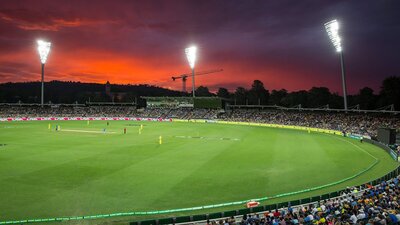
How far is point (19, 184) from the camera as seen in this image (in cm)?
2483

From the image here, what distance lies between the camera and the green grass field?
69.7 ft

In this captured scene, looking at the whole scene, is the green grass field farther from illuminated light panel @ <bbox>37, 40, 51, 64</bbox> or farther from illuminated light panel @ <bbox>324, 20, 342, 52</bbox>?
illuminated light panel @ <bbox>37, 40, 51, 64</bbox>

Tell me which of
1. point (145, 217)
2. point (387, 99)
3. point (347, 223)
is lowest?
point (145, 217)

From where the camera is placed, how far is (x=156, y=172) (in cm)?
2953

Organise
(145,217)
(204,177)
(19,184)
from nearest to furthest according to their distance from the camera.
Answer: (145,217), (19,184), (204,177)

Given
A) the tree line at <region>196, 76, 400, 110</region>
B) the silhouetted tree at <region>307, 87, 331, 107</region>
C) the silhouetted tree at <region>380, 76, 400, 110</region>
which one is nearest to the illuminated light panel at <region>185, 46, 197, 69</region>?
the tree line at <region>196, 76, 400, 110</region>

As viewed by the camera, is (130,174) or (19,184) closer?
(19,184)

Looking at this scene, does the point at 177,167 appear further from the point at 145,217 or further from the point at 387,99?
the point at 387,99

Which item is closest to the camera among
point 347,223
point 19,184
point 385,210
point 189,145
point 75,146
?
point 347,223

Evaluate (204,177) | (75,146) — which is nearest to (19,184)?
(204,177)

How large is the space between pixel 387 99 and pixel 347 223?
9767 cm

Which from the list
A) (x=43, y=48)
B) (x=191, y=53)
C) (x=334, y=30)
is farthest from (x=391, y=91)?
(x=43, y=48)

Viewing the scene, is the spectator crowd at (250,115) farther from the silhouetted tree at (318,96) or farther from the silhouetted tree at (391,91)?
the silhouetted tree at (318,96)

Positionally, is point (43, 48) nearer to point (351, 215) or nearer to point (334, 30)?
point (334, 30)
